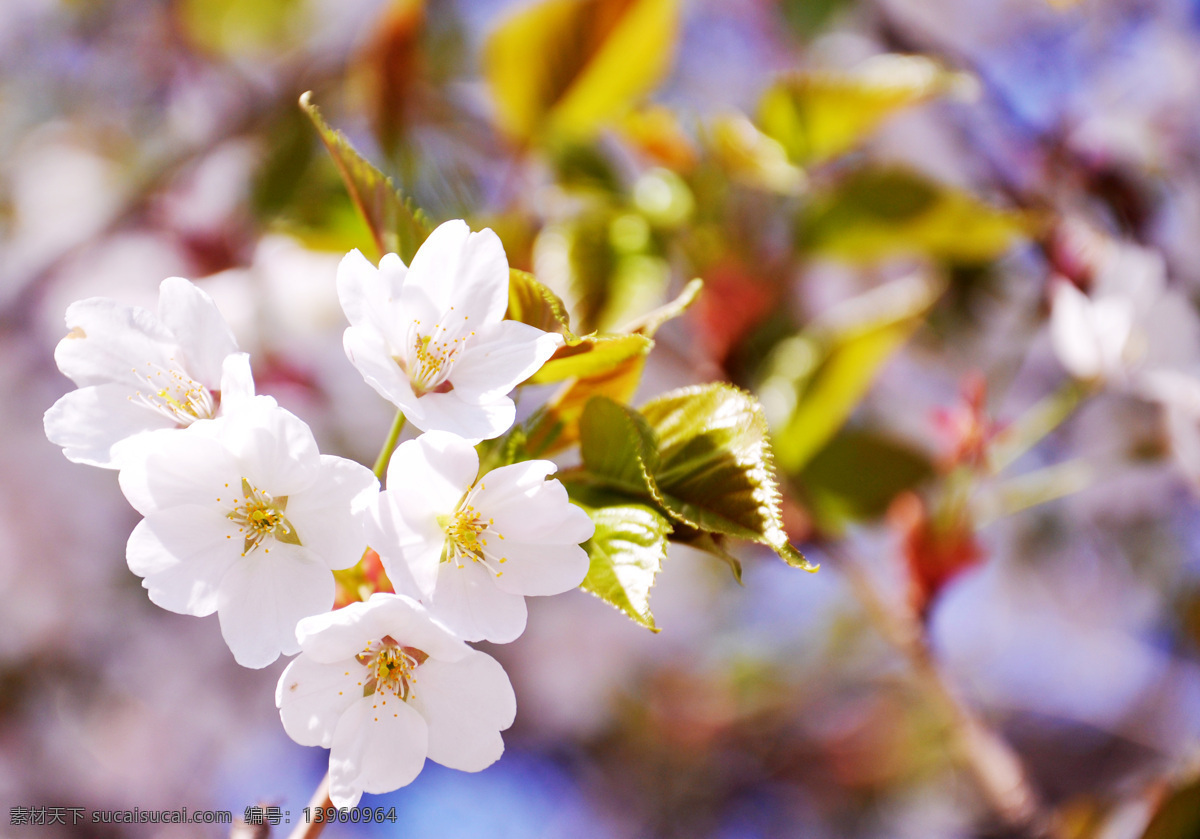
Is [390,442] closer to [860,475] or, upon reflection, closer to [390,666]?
[390,666]

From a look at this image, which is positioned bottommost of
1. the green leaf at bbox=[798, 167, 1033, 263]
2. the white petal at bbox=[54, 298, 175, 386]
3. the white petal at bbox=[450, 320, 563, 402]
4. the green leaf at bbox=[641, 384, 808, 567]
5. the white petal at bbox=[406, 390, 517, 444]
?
the green leaf at bbox=[798, 167, 1033, 263]

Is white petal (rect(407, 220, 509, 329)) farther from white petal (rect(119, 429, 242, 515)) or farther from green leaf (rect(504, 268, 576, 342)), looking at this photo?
white petal (rect(119, 429, 242, 515))

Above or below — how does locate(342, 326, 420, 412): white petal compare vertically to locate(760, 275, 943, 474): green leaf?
above

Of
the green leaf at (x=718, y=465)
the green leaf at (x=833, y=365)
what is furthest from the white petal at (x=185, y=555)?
the green leaf at (x=833, y=365)

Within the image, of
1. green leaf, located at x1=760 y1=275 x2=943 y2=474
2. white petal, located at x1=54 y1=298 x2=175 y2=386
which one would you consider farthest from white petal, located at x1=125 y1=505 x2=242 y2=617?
green leaf, located at x1=760 y1=275 x2=943 y2=474

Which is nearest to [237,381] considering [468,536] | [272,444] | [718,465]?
[272,444]

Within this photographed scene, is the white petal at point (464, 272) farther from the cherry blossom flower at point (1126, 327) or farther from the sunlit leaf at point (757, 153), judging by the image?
the cherry blossom flower at point (1126, 327)
